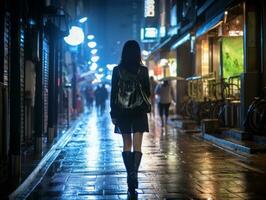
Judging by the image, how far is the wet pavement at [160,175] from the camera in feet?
25.3

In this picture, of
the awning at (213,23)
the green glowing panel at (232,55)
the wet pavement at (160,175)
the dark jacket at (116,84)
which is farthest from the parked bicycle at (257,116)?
the dark jacket at (116,84)

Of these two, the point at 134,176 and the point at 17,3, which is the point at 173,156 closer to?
the point at 134,176

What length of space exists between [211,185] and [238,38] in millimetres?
12551

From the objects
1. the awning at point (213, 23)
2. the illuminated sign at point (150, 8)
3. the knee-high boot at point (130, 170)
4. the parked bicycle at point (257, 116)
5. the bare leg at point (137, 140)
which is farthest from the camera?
the illuminated sign at point (150, 8)

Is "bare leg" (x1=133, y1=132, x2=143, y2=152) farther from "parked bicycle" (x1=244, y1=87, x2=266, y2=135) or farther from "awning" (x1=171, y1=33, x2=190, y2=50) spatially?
"awning" (x1=171, y1=33, x2=190, y2=50)

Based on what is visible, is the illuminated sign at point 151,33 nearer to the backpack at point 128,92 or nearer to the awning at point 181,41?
the awning at point 181,41

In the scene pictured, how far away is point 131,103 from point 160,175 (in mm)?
2196

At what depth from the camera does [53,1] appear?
830 inches

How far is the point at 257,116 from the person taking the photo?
1420cm

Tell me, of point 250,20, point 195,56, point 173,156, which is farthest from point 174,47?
point 173,156

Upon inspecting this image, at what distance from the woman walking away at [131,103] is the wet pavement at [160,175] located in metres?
0.51

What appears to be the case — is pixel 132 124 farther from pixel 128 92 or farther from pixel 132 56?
pixel 132 56

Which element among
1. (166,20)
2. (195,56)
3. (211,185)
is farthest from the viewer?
(166,20)

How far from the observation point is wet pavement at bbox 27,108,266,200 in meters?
7.71
